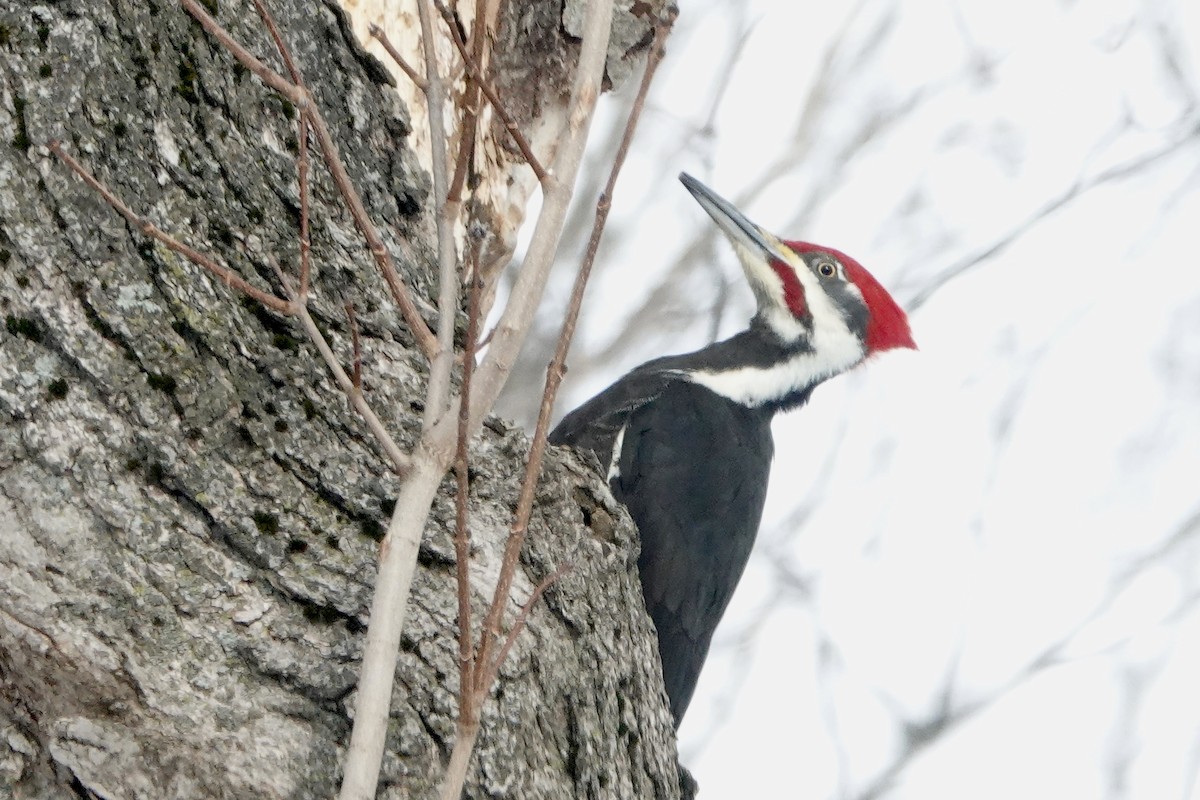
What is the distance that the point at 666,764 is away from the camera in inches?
76.0

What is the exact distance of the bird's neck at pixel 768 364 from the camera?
3.57 m

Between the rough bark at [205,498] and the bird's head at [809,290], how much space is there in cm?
213

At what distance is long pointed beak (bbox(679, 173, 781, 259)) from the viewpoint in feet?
13.0

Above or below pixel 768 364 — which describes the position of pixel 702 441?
below

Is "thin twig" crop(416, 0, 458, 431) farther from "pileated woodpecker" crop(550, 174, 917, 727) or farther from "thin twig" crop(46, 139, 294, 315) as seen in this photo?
"pileated woodpecker" crop(550, 174, 917, 727)

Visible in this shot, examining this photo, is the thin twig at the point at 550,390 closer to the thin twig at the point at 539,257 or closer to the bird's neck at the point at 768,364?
the thin twig at the point at 539,257

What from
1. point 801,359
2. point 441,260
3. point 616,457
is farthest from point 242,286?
point 801,359

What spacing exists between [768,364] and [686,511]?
2.42 ft

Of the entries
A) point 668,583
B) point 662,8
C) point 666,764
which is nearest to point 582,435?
point 668,583

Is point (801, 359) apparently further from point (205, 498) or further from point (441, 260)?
point (205, 498)

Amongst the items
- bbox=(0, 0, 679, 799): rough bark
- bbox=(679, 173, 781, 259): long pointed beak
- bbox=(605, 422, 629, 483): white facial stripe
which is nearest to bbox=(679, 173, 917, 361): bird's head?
bbox=(679, 173, 781, 259): long pointed beak

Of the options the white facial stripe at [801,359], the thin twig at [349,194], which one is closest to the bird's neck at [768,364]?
the white facial stripe at [801,359]

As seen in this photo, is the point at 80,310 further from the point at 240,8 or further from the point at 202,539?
the point at 240,8

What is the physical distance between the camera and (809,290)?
13.1ft
